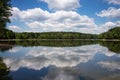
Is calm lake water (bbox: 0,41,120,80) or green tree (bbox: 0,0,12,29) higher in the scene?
green tree (bbox: 0,0,12,29)

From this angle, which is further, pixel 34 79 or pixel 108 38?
pixel 108 38

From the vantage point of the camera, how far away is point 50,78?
53.5 ft

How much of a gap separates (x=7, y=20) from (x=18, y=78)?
106 ft

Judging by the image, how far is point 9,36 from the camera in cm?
16375

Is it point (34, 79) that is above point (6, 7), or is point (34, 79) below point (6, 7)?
below

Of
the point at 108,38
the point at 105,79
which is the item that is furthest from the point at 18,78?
the point at 108,38

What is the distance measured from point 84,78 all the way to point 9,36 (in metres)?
152

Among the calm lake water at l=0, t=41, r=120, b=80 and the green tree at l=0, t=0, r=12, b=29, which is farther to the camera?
the green tree at l=0, t=0, r=12, b=29

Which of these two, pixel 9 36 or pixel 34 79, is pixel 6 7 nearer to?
pixel 34 79

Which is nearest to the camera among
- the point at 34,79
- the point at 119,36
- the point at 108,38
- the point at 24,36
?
the point at 34,79

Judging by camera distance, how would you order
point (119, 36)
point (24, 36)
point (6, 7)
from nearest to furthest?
1. point (6, 7)
2. point (119, 36)
3. point (24, 36)

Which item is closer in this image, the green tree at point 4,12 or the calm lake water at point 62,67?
the calm lake water at point 62,67

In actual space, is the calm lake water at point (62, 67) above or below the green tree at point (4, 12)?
below

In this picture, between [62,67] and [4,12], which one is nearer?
[62,67]
